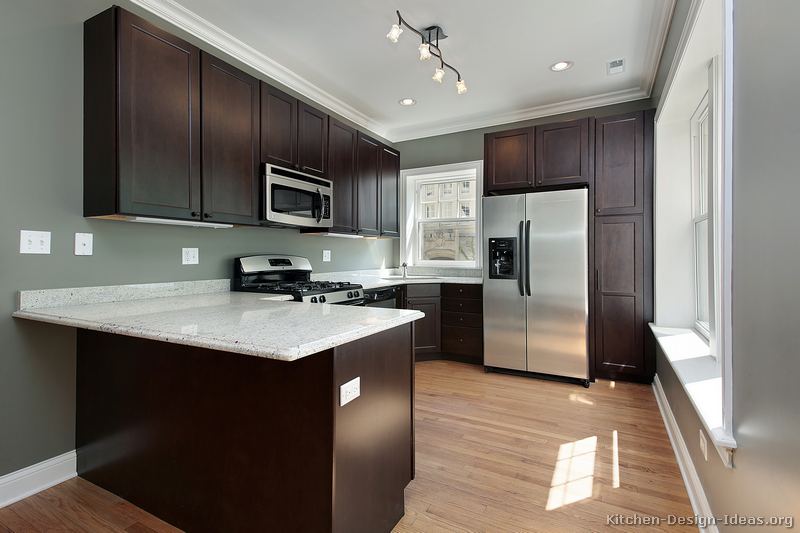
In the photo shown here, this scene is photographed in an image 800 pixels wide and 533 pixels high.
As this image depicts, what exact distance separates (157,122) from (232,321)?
1.33 m

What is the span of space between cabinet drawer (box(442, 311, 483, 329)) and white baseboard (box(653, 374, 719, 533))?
1712mm

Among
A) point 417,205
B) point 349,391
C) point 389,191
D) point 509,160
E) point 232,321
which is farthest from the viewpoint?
point 417,205

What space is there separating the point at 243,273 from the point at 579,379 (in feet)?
9.80

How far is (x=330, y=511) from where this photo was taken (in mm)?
1267

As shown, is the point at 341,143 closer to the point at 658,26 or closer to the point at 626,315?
the point at 658,26

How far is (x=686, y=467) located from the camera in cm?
199

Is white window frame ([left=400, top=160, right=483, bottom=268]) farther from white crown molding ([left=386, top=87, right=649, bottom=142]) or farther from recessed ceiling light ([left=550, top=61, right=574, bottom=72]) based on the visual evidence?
recessed ceiling light ([left=550, top=61, right=574, bottom=72])

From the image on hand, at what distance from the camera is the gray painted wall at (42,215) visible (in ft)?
6.06

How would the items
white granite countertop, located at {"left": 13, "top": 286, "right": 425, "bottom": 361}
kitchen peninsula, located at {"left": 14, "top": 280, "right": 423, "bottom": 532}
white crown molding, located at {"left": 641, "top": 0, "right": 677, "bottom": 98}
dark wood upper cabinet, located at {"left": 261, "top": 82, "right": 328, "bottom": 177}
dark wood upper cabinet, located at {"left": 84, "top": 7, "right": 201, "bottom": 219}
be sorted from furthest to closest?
dark wood upper cabinet, located at {"left": 261, "top": 82, "right": 328, "bottom": 177}, white crown molding, located at {"left": 641, "top": 0, "right": 677, "bottom": 98}, dark wood upper cabinet, located at {"left": 84, "top": 7, "right": 201, "bottom": 219}, kitchen peninsula, located at {"left": 14, "top": 280, "right": 423, "bottom": 532}, white granite countertop, located at {"left": 13, "top": 286, "right": 425, "bottom": 361}

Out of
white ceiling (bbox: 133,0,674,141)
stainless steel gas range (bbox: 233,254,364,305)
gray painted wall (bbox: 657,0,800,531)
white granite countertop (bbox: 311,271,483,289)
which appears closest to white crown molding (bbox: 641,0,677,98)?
white ceiling (bbox: 133,0,674,141)

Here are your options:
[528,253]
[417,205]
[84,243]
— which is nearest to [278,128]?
[84,243]

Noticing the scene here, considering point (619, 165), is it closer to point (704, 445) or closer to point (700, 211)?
point (700, 211)

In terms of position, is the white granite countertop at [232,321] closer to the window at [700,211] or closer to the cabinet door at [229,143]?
the cabinet door at [229,143]

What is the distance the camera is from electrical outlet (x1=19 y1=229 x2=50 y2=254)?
1879 mm
